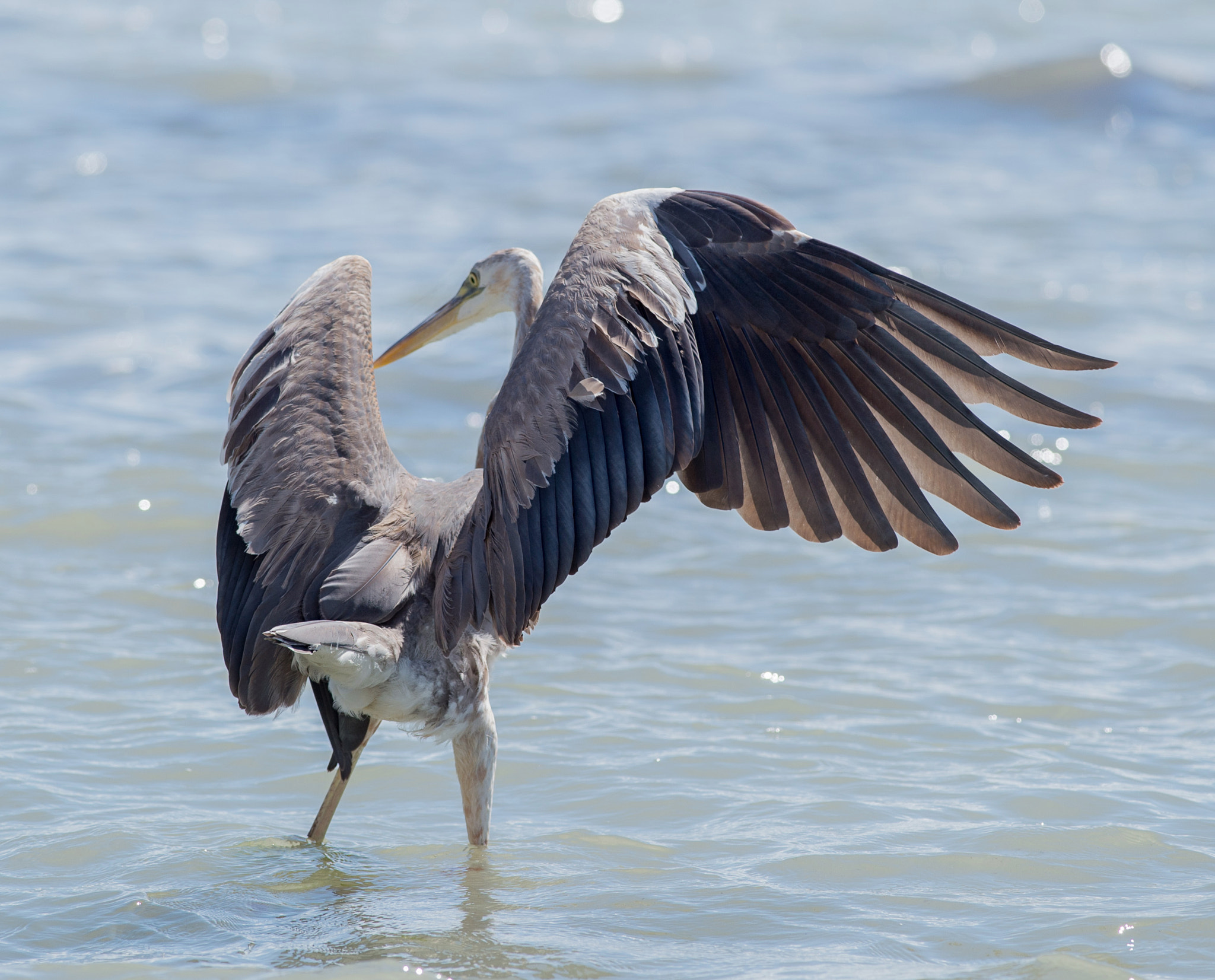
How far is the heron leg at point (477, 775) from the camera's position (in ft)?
15.0

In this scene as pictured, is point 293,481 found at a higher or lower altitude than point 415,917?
higher

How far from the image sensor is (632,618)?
6.40 metres

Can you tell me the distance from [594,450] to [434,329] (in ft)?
7.98

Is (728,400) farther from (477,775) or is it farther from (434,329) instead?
(434,329)

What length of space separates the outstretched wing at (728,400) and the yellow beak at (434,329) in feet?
6.18

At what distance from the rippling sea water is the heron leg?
133mm

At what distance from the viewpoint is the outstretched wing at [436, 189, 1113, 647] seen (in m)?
3.97

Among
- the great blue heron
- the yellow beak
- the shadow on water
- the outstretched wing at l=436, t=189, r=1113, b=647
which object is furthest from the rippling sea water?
the yellow beak

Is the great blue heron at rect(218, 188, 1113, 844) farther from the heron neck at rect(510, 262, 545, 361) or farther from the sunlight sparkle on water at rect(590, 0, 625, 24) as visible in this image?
the sunlight sparkle on water at rect(590, 0, 625, 24)

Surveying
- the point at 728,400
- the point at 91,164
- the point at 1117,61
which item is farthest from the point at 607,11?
the point at 728,400

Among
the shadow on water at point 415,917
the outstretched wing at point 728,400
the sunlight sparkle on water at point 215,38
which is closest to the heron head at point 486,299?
the outstretched wing at point 728,400

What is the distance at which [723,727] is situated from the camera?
215 inches

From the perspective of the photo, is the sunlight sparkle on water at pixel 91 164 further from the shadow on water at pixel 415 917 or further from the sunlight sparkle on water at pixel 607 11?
the shadow on water at pixel 415 917

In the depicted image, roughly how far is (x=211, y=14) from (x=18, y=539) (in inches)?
476
